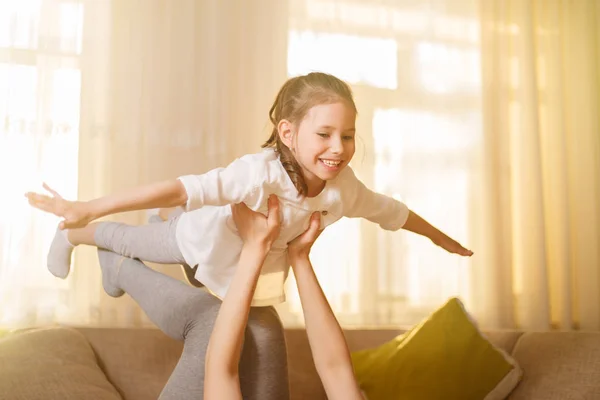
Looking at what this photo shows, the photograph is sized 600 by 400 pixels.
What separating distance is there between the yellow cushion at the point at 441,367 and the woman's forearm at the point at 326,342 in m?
0.44

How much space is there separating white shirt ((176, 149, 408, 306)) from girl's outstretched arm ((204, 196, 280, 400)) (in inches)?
1.7

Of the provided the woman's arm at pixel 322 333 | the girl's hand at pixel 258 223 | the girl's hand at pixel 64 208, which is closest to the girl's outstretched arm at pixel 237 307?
the girl's hand at pixel 258 223

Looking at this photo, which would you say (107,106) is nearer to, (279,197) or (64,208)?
(279,197)

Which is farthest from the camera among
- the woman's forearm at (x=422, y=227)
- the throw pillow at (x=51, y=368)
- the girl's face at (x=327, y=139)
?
→ the woman's forearm at (x=422, y=227)

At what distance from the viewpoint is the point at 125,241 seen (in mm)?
1787

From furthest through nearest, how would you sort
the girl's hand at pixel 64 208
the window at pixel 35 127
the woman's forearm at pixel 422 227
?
the window at pixel 35 127 < the woman's forearm at pixel 422 227 < the girl's hand at pixel 64 208

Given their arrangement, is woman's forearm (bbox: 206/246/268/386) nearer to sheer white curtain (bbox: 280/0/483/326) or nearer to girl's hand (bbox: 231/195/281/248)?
girl's hand (bbox: 231/195/281/248)

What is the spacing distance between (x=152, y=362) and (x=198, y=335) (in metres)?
0.52

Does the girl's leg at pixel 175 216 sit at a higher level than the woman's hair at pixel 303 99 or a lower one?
lower

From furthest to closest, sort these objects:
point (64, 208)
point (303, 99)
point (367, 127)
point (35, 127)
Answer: point (367, 127) < point (35, 127) < point (303, 99) < point (64, 208)

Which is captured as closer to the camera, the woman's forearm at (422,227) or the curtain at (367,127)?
the woman's forearm at (422,227)

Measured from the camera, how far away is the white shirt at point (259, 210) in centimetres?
144

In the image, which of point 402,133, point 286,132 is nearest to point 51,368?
point 286,132

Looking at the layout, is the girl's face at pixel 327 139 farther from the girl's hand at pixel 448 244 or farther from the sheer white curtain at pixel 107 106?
the sheer white curtain at pixel 107 106
